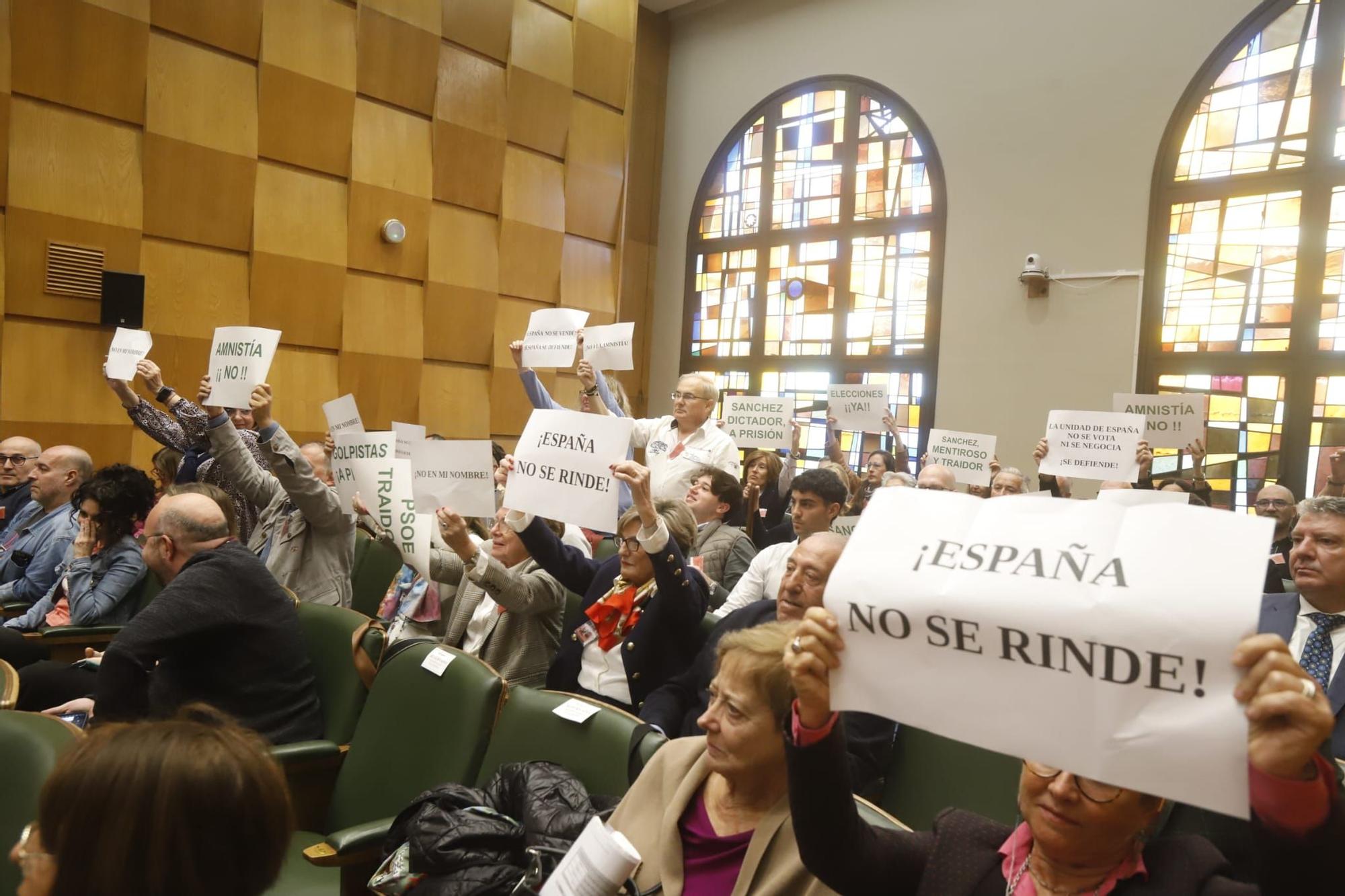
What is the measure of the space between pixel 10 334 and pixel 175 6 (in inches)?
83.6

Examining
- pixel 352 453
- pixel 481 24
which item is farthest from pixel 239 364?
pixel 481 24

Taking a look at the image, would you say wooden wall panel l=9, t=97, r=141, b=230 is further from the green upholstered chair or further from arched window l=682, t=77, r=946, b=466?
arched window l=682, t=77, r=946, b=466

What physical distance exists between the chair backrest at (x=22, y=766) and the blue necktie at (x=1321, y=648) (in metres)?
2.84

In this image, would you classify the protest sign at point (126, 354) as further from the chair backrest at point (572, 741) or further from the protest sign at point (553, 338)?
the chair backrest at point (572, 741)

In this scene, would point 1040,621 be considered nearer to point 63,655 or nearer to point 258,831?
point 258,831

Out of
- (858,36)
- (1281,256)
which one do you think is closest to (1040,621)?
(1281,256)

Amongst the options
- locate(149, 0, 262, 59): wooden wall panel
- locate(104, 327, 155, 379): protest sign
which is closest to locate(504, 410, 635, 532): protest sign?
locate(104, 327, 155, 379): protest sign

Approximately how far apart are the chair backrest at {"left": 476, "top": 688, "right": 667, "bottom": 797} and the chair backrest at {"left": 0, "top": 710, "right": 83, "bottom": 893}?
809mm

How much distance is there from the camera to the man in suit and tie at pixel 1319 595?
96.0 inches

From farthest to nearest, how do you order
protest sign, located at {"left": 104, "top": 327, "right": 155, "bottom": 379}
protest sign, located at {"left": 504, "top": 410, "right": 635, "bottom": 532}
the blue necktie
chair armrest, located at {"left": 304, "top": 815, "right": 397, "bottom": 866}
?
1. protest sign, located at {"left": 104, "top": 327, "right": 155, "bottom": 379}
2. protest sign, located at {"left": 504, "top": 410, "right": 635, "bottom": 532}
3. the blue necktie
4. chair armrest, located at {"left": 304, "top": 815, "right": 397, "bottom": 866}

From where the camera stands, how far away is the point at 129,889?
3.20ft

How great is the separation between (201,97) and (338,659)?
14.5 feet

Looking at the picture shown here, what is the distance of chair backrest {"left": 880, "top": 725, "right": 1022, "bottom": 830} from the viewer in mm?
2012

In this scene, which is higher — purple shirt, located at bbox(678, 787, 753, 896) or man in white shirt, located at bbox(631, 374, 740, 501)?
man in white shirt, located at bbox(631, 374, 740, 501)
